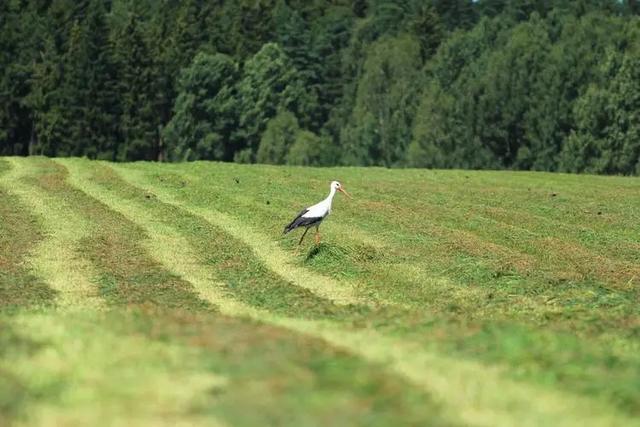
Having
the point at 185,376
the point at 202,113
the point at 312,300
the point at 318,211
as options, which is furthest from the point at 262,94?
the point at 185,376

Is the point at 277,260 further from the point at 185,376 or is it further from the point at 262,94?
the point at 262,94

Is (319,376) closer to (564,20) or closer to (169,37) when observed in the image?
(564,20)

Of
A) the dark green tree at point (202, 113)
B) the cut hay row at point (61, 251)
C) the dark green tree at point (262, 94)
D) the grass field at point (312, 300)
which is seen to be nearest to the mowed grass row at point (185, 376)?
the grass field at point (312, 300)

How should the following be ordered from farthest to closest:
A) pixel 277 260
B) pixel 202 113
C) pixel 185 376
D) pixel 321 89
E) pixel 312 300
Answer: pixel 321 89 < pixel 202 113 < pixel 277 260 < pixel 312 300 < pixel 185 376

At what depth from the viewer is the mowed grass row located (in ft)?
37.4

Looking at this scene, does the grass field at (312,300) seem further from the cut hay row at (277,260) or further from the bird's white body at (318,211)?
the bird's white body at (318,211)

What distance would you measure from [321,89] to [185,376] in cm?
14497

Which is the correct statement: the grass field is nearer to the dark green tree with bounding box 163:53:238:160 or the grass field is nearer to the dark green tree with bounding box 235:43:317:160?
the dark green tree with bounding box 163:53:238:160

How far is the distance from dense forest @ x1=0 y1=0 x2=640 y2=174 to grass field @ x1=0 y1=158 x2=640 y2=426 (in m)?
41.2

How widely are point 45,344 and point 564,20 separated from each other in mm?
104428

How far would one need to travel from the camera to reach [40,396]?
12.3 metres

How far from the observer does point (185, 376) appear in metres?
12.9

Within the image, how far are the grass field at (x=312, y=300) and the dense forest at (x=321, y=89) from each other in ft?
135

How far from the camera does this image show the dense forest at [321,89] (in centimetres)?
A: 10156
